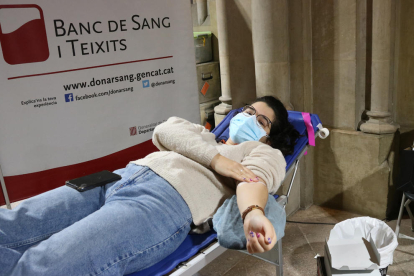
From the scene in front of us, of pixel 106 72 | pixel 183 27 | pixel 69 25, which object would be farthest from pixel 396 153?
pixel 69 25

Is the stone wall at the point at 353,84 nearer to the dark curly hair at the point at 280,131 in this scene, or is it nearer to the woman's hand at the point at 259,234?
the dark curly hair at the point at 280,131

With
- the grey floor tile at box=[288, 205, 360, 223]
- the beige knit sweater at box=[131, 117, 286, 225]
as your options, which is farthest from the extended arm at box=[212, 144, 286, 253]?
the grey floor tile at box=[288, 205, 360, 223]

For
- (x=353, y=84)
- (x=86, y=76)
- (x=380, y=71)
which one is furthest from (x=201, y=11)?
(x=86, y=76)

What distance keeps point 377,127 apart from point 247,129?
4.39ft

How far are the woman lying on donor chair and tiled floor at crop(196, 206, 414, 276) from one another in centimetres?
86

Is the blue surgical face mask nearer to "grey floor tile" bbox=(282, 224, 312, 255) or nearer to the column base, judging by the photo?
"grey floor tile" bbox=(282, 224, 312, 255)

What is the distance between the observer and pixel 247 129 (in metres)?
2.09

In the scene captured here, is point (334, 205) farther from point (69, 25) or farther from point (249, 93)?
point (69, 25)

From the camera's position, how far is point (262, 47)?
9.96 ft

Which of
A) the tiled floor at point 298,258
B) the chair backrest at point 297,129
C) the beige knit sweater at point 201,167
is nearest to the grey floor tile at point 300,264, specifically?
the tiled floor at point 298,258

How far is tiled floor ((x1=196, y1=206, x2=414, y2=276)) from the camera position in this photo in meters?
2.50

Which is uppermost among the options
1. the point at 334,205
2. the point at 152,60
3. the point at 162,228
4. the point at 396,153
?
the point at 152,60

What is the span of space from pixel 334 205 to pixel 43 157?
2.27 meters

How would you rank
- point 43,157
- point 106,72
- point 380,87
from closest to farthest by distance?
point 43,157 < point 106,72 < point 380,87
